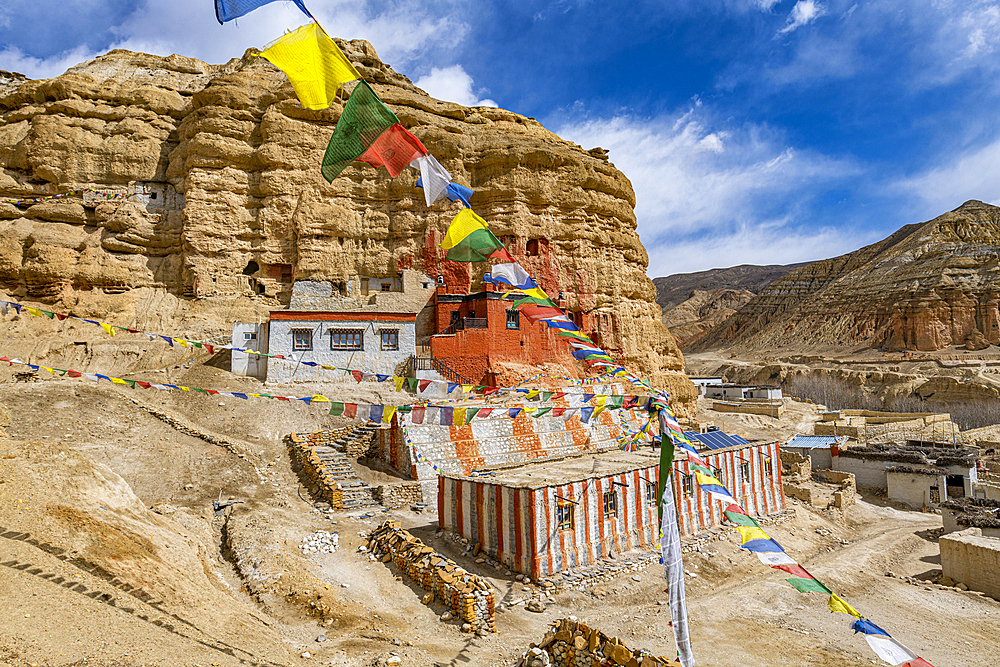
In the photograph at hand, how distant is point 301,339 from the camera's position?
89.5 ft

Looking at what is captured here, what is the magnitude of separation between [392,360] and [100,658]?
21887 millimetres

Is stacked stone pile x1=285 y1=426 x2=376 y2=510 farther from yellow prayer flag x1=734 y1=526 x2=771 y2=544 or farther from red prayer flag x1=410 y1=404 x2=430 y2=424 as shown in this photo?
yellow prayer flag x1=734 y1=526 x2=771 y2=544

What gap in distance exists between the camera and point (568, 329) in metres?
14.8

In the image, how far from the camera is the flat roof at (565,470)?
14680 millimetres

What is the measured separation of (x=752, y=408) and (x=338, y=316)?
39129mm

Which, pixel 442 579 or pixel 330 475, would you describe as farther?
pixel 330 475

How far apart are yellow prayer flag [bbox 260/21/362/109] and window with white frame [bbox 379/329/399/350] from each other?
21153mm

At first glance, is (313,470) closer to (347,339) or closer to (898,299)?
(347,339)

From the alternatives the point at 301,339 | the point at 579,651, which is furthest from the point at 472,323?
the point at 579,651

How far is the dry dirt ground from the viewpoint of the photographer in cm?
782

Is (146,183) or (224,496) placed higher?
(146,183)

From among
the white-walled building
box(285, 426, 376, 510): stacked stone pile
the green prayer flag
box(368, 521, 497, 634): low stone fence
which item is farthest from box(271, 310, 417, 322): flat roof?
the green prayer flag

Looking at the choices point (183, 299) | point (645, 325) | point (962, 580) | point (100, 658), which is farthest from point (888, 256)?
point (100, 658)

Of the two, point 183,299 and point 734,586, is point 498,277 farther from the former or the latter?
point 183,299
